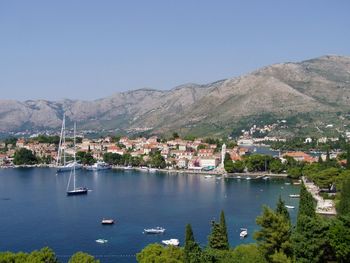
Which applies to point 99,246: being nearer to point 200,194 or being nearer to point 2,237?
point 2,237

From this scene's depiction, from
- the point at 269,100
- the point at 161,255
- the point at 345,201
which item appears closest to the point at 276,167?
the point at 345,201

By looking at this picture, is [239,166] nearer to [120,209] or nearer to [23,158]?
[120,209]

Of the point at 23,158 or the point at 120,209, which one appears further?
the point at 23,158

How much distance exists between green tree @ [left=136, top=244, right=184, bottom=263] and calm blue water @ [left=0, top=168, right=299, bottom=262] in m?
4.05

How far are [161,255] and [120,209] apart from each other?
13.8m

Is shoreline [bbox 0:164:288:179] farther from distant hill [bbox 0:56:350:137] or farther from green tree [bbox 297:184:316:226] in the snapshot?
distant hill [bbox 0:56:350:137]

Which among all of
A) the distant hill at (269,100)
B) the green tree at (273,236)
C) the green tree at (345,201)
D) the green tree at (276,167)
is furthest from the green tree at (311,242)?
the distant hill at (269,100)

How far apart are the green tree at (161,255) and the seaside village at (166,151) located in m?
32.6

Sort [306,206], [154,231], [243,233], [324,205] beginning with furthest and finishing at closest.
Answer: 1. [324,205]
2. [154,231]
3. [243,233]
4. [306,206]

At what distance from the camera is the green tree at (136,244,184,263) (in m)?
13.9

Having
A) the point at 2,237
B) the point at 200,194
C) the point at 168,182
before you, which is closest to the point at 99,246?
the point at 2,237

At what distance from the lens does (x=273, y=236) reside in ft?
40.3

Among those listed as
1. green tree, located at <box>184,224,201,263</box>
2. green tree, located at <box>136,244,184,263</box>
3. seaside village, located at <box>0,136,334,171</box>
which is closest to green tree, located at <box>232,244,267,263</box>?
green tree, located at <box>184,224,201,263</box>

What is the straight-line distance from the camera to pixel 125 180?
4069 cm
